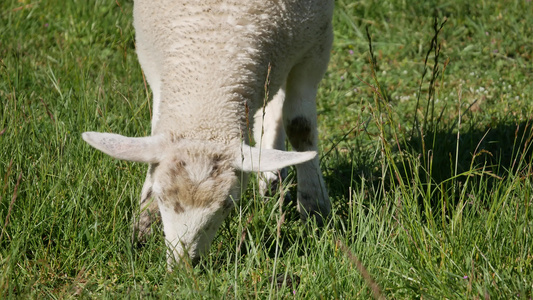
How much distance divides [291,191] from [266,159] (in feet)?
5.82

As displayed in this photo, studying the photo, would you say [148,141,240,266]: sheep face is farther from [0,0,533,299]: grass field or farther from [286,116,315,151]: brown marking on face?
[286,116,315,151]: brown marking on face

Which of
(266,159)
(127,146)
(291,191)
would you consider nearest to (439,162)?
(291,191)

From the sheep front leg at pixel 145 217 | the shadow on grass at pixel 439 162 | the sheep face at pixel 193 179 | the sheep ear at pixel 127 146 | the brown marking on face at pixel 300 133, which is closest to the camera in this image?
the sheep ear at pixel 127 146

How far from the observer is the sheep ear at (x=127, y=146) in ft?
9.67

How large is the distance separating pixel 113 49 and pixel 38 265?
306cm

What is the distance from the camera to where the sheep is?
3.17 metres

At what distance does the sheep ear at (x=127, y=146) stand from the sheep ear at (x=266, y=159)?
37cm

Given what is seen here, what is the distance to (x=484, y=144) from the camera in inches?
192

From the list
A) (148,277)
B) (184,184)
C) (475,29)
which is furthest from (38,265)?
(475,29)

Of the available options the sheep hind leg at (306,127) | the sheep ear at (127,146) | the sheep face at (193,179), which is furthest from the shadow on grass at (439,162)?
the sheep ear at (127,146)

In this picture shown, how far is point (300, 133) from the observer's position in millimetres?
4477

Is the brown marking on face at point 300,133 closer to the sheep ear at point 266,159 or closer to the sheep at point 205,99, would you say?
the sheep at point 205,99

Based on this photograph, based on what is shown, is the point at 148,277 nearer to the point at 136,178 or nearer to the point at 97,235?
the point at 97,235

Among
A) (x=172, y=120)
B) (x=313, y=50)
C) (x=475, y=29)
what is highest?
(x=475, y=29)
